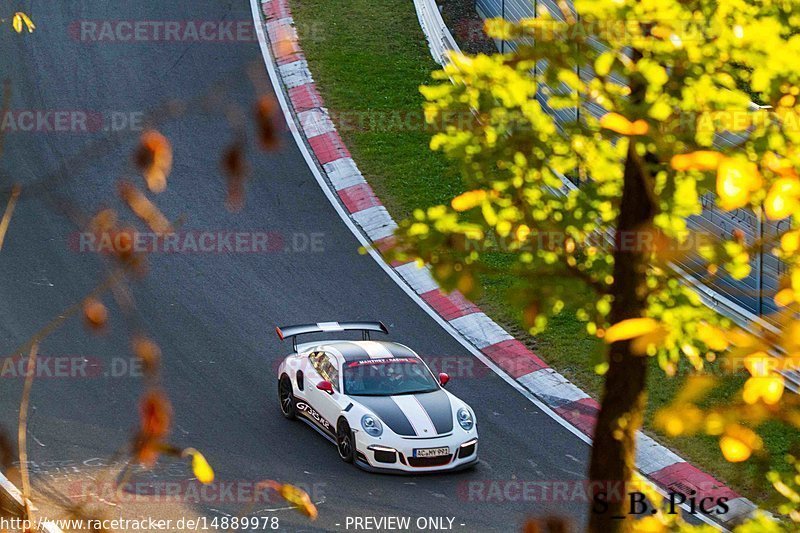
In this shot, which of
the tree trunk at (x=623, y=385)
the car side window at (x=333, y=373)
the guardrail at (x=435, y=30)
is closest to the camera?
the tree trunk at (x=623, y=385)

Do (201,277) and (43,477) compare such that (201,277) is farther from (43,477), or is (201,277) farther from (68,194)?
(43,477)

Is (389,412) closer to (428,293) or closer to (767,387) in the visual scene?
(428,293)

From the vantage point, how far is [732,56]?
5.20 metres

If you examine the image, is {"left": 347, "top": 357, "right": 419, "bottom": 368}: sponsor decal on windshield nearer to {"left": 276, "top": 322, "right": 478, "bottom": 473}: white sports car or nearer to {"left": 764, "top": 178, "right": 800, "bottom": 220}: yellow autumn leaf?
{"left": 276, "top": 322, "right": 478, "bottom": 473}: white sports car

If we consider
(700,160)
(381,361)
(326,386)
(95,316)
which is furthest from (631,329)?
(381,361)

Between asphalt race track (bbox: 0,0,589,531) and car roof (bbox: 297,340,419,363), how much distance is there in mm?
1065

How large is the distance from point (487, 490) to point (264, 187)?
8.57 metres

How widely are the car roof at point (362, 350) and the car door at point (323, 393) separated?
0.11m

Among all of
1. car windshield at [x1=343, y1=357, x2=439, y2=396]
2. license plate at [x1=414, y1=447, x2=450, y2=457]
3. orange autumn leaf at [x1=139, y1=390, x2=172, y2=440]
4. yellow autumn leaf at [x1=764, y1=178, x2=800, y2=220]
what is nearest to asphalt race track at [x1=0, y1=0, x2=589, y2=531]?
license plate at [x1=414, y1=447, x2=450, y2=457]

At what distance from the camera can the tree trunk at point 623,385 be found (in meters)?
5.33

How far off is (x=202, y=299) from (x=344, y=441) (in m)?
4.38

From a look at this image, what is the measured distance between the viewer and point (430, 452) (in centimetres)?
1288

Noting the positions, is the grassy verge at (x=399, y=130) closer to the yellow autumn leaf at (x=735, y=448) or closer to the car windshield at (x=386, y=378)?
the car windshield at (x=386, y=378)

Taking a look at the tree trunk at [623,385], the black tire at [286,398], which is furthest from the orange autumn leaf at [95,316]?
the black tire at [286,398]
